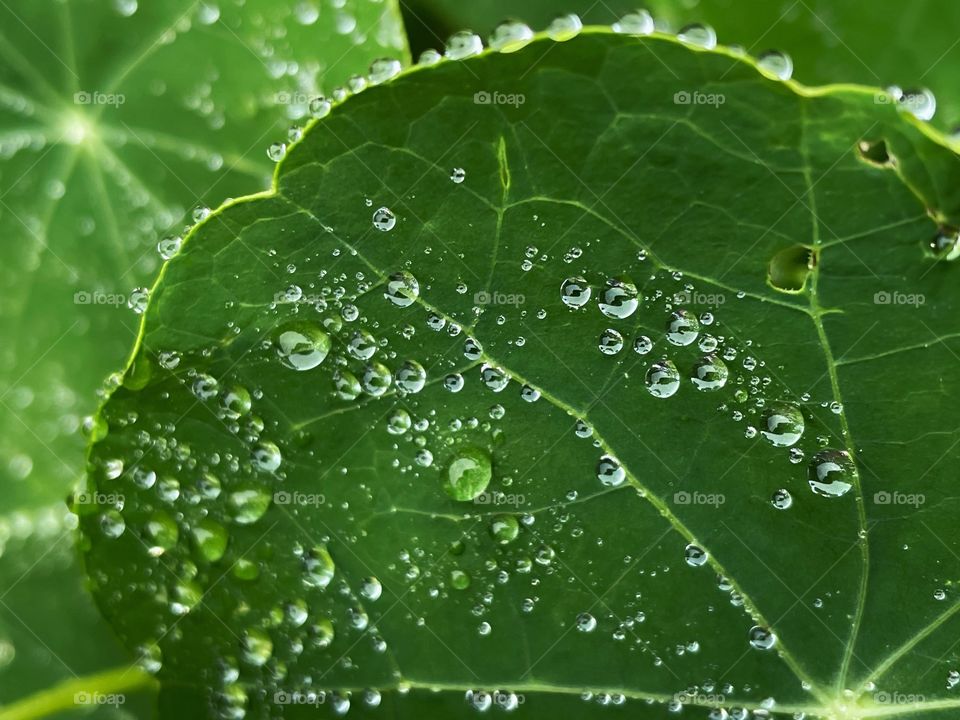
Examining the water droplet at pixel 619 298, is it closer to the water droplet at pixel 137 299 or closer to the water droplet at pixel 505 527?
→ the water droplet at pixel 505 527

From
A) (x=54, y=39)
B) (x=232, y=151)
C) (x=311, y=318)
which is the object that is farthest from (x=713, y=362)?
(x=54, y=39)

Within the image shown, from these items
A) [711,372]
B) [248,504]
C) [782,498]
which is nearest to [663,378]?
[711,372]

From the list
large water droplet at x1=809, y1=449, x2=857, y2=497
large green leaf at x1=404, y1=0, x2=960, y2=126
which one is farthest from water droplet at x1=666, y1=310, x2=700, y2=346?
large green leaf at x1=404, y1=0, x2=960, y2=126

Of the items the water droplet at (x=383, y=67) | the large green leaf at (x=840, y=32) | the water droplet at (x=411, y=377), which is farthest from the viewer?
→ the large green leaf at (x=840, y=32)

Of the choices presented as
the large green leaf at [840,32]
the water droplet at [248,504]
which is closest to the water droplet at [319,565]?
the water droplet at [248,504]

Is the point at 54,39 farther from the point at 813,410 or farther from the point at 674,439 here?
the point at 813,410

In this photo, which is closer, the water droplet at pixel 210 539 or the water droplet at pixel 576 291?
the water droplet at pixel 576 291

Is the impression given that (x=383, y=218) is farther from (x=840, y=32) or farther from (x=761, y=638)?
(x=840, y=32)
